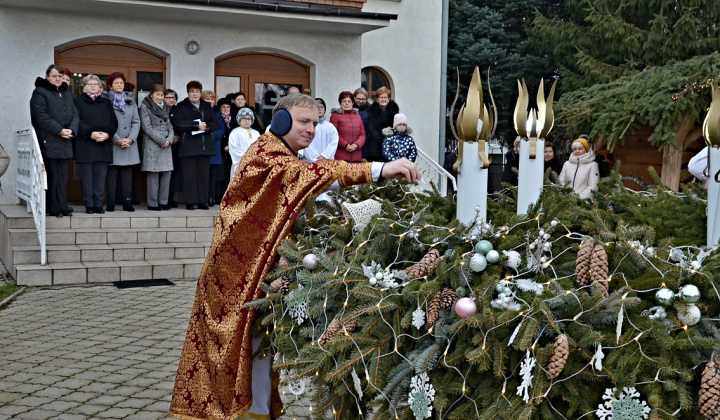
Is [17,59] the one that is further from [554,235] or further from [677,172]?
[554,235]

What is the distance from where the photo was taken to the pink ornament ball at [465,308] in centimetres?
241

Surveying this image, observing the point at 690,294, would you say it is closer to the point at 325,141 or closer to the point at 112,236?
the point at 325,141

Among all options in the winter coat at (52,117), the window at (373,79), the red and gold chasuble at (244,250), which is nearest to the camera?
the red and gold chasuble at (244,250)

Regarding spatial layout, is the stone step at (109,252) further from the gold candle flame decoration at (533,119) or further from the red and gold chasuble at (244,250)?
the gold candle flame decoration at (533,119)

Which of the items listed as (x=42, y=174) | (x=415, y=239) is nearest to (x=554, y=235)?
(x=415, y=239)

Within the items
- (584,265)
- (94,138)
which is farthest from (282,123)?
(94,138)

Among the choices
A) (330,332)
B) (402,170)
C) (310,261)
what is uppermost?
(402,170)

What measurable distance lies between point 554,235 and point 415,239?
51cm

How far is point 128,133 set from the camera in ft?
33.9

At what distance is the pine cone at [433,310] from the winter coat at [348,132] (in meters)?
8.61

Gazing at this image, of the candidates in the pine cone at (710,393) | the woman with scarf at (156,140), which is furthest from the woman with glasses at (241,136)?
the pine cone at (710,393)

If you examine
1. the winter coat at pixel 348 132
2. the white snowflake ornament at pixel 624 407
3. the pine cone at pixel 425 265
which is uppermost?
the winter coat at pixel 348 132

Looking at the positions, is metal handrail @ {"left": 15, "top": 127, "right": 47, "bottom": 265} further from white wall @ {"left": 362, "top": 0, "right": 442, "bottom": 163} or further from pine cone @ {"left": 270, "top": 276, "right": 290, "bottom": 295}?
white wall @ {"left": 362, "top": 0, "right": 442, "bottom": 163}

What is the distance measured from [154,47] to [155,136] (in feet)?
9.65
